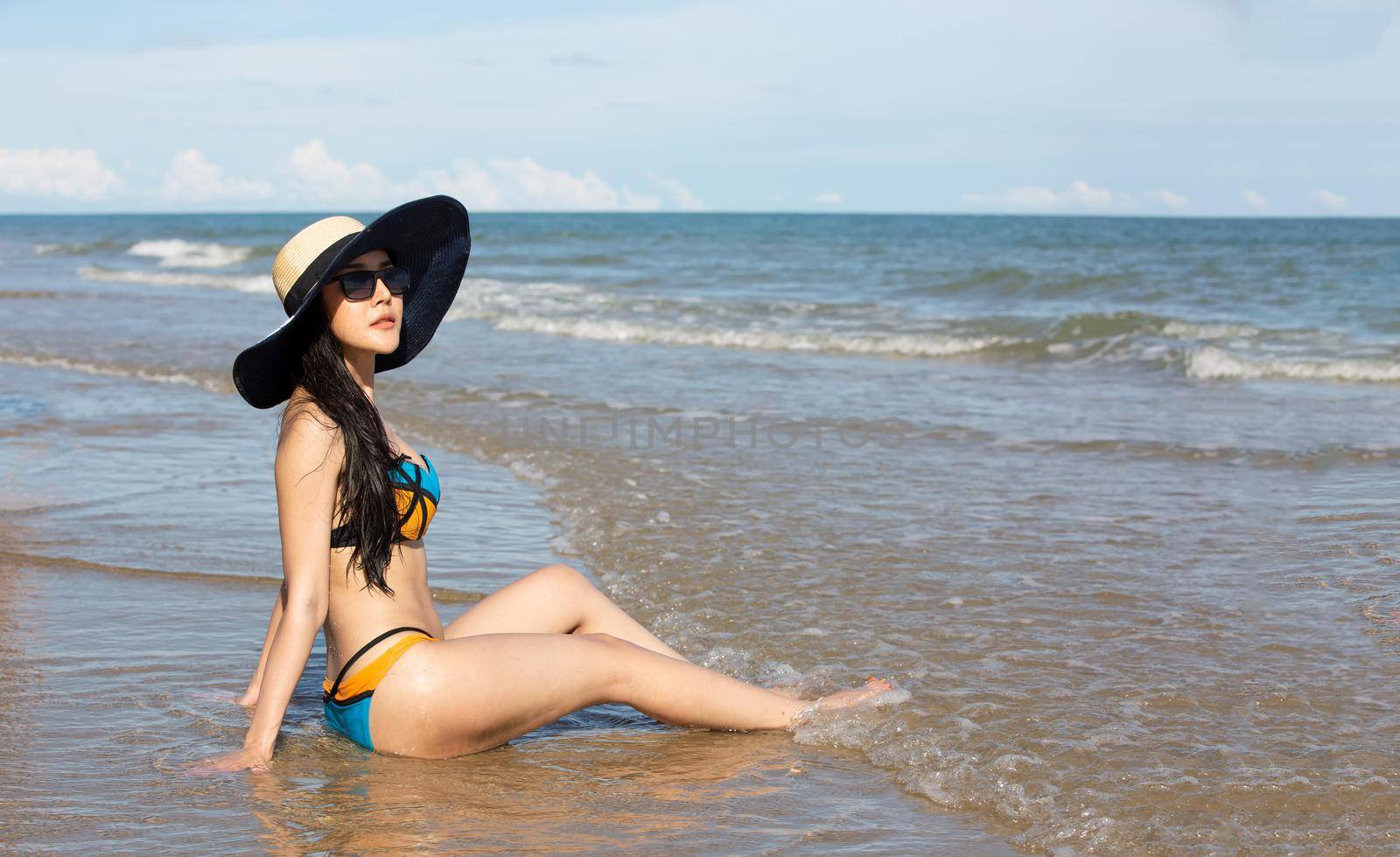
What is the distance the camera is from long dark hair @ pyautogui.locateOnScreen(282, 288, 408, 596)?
3.58 m

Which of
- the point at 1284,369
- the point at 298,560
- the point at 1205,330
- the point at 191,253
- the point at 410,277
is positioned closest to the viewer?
the point at 298,560

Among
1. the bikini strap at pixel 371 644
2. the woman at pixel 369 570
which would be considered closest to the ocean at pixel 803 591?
the woman at pixel 369 570

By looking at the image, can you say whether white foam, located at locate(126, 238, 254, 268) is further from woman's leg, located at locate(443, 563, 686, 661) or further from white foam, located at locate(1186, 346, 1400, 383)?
woman's leg, located at locate(443, 563, 686, 661)

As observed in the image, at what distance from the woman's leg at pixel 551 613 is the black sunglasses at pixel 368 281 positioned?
103 cm

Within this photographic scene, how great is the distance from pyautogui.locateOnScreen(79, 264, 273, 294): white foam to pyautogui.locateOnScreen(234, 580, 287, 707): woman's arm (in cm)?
2631

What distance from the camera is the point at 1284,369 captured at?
47.3 feet

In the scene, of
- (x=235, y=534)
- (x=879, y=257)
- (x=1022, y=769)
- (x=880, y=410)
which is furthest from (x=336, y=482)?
(x=879, y=257)

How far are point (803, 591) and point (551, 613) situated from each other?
177cm

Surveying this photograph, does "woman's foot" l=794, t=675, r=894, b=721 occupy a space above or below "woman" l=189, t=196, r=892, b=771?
below

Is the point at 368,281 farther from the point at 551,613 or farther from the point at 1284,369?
the point at 1284,369

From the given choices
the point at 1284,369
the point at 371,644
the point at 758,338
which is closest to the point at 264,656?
the point at 371,644

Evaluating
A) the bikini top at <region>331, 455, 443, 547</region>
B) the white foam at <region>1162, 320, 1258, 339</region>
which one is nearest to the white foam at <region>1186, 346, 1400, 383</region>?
the white foam at <region>1162, 320, 1258, 339</region>

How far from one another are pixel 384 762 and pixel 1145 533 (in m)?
4.39

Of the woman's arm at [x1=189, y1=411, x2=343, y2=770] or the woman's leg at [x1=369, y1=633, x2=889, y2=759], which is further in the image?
the woman's leg at [x1=369, y1=633, x2=889, y2=759]
